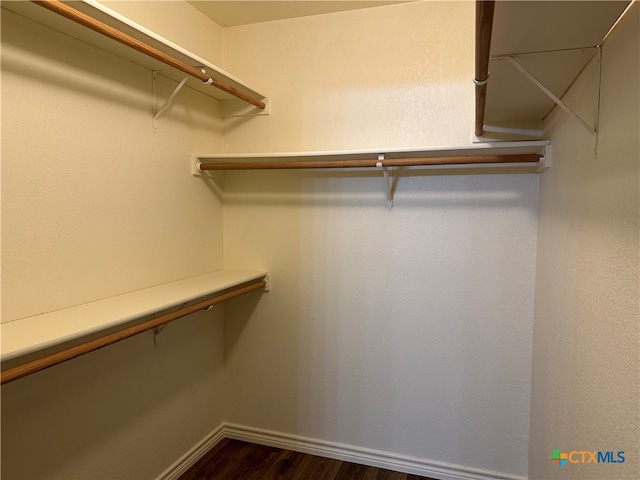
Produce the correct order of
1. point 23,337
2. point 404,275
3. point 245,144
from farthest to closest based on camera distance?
point 245,144 → point 404,275 → point 23,337

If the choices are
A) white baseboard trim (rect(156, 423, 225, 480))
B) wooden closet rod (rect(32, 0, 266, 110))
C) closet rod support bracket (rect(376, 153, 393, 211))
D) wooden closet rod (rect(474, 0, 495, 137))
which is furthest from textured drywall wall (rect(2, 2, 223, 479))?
wooden closet rod (rect(474, 0, 495, 137))

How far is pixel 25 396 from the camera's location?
140 centimetres

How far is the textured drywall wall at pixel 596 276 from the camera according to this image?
90cm

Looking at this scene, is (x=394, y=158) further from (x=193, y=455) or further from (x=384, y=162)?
(x=193, y=455)

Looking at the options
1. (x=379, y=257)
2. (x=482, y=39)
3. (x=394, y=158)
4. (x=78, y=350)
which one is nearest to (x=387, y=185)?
(x=394, y=158)

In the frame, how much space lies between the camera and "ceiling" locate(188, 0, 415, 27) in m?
2.10

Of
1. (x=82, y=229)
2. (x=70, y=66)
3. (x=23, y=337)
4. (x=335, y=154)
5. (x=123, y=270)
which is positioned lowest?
(x=23, y=337)

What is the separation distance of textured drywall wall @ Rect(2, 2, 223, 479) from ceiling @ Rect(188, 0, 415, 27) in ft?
1.46

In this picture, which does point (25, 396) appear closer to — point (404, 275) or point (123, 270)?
point (123, 270)

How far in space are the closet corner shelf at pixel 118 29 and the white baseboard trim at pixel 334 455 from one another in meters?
1.89

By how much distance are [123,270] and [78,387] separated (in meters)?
0.47

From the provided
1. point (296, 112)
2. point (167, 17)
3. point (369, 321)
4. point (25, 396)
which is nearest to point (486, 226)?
point (369, 321)

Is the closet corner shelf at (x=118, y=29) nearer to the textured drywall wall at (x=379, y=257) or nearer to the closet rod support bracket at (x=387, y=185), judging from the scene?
the textured drywall wall at (x=379, y=257)

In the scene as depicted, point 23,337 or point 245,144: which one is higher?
point 245,144
